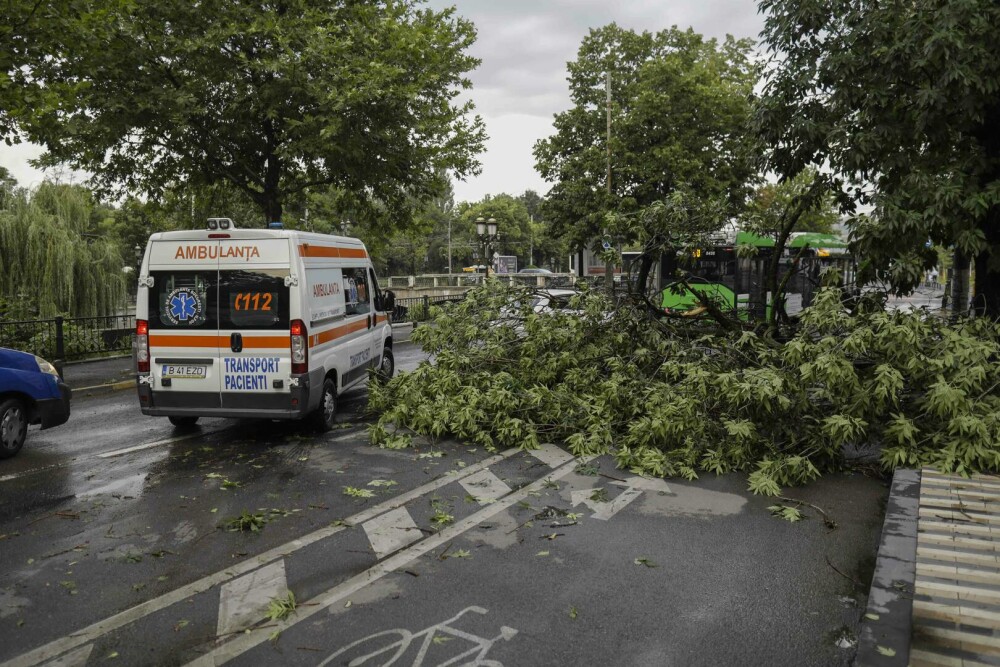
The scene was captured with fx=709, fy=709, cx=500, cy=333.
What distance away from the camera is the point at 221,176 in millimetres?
17375

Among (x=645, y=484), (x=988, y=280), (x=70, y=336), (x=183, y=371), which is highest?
(x=988, y=280)

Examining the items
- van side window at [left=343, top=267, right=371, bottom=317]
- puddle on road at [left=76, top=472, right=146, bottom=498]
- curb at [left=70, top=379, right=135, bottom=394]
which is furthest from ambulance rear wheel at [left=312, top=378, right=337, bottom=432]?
curb at [left=70, top=379, right=135, bottom=394]

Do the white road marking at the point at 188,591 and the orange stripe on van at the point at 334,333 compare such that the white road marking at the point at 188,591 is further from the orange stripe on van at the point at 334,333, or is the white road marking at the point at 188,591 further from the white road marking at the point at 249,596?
the orange stripe on van at the point at 334,333

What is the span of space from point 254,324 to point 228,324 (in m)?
0.30


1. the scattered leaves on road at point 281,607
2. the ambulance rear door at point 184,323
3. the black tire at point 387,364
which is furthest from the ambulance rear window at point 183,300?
the scattered leaves on road at point 281,607

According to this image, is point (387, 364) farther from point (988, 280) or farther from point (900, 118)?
point (988, 280)

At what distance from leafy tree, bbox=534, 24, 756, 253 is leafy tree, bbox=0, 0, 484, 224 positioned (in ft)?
45.0

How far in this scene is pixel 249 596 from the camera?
443 centimetres

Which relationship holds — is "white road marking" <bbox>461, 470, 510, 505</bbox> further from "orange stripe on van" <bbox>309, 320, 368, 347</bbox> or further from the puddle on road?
the puddle on road

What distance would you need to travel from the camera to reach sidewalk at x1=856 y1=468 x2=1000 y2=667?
3.36m

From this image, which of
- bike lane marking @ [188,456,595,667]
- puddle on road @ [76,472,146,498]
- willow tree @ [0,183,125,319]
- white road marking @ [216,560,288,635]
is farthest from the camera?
willow tree @ [0,183,125,319]

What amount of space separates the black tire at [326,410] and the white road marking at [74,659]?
4.81 m

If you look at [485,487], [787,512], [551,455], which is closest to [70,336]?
[551,455]

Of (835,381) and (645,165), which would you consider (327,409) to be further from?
(645,165)
